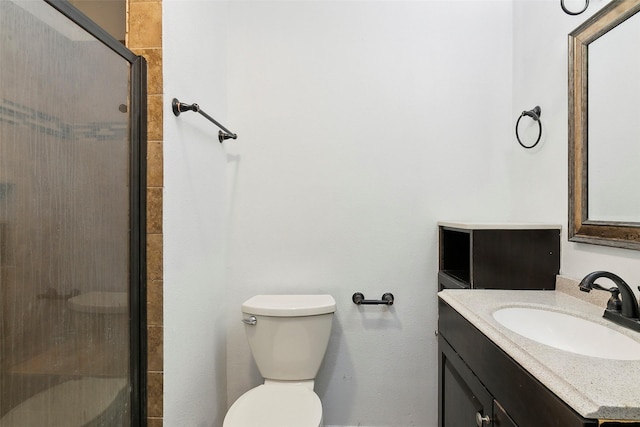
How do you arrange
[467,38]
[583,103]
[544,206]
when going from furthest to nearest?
1. [467,38]
2. [544,206]
3. [583,103]

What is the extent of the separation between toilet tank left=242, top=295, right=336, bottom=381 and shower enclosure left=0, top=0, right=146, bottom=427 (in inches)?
19.9

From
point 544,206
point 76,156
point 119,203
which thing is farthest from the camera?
point 544,206

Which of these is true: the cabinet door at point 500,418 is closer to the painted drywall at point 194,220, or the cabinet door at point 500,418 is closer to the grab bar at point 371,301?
the grab bar at point 371,301

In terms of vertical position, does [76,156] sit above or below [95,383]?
above

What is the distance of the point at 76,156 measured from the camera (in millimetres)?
799

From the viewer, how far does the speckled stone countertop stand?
0.50 metres

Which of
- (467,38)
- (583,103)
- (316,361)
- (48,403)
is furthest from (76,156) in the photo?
(467,38)

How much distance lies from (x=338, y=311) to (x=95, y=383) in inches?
42.0

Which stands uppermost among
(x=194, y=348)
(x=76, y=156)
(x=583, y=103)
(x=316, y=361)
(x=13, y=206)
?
(x=583, y=103)

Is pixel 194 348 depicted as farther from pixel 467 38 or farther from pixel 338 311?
pixel 467 38

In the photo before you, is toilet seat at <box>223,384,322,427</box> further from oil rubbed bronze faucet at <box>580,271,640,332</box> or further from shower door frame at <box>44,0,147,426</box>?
oil rubbed bronze faucet at <box>580,271,640,332</box>

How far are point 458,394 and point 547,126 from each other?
1.14 m

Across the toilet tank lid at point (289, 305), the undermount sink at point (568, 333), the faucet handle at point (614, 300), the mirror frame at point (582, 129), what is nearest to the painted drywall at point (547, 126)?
the mirror frame at point (582, 129)

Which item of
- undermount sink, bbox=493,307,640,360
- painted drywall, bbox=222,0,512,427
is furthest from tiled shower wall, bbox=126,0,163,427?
undermount sink, bbox=493,307,640,360
